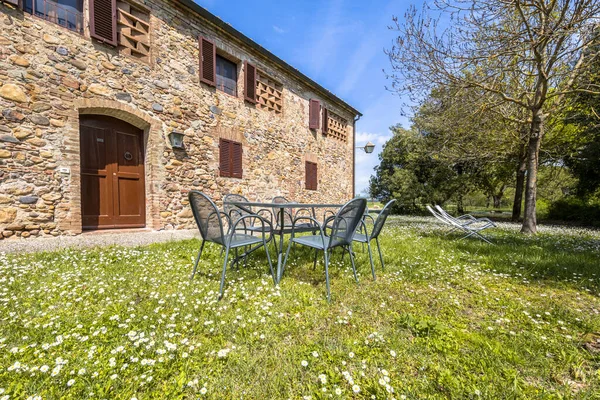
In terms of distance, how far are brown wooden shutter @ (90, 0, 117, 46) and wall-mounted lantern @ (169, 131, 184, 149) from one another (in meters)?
1.95

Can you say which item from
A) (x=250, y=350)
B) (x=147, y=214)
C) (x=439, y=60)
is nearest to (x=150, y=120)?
(x=147, y=214)

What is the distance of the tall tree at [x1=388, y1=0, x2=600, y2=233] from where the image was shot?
4.21m

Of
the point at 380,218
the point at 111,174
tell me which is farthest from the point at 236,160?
the point at 380,218

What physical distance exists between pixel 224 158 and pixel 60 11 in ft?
13.0

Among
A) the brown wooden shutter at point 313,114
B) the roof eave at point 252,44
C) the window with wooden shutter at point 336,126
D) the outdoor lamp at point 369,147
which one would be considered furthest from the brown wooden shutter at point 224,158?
the outdoor lamp at point 369,147

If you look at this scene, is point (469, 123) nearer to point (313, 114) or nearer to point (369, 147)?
point (369, 147)

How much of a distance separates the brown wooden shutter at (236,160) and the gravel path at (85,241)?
8.09 ft

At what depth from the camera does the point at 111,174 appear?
16.4ft

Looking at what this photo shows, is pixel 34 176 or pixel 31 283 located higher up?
pixel 34 176

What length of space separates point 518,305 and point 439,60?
5118mm

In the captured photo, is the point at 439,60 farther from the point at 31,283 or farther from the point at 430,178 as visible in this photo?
the point at 430,178

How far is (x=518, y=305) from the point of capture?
6.84ft

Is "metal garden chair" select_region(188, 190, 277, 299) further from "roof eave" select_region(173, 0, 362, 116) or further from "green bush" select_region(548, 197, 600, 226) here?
"green bush" select_region(548, 197, 600, 226)

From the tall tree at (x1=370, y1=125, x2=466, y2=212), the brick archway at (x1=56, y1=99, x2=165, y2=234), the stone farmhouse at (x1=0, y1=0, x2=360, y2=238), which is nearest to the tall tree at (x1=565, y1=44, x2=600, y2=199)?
the tall tree at (x1=370, y1=125, x2=466, y2=212)
